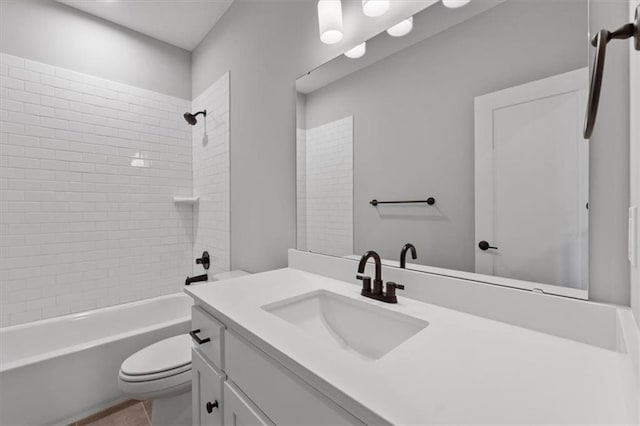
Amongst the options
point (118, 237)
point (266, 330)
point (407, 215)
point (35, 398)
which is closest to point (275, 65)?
point (407, 215)

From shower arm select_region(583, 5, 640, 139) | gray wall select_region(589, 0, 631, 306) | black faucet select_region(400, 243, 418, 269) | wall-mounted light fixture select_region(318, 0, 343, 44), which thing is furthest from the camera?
wall-mounted light fixture select_region(318, 0, 343, 44)

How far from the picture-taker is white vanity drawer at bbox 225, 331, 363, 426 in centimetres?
56

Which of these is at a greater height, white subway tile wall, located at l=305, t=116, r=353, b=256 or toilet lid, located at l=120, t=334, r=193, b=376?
white subway tile wall, located at l=305, t=116, r=353, b=256

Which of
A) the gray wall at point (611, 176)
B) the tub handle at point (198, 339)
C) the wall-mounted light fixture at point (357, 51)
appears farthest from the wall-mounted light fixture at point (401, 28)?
the tub handle at point (198, 339)

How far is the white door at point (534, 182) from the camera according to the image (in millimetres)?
770

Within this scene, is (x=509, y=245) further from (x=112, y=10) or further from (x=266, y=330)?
(x=112, y=10)

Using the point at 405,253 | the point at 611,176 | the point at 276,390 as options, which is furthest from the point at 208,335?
the point at 611,176

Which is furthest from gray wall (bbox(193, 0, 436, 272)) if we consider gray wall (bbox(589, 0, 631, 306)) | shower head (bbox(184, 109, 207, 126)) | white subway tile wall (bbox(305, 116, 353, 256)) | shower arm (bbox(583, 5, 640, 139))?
shower arm (bbox(583, 5, 640, 139))

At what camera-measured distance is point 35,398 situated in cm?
156

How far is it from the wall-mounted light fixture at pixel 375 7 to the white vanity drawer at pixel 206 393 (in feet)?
4.98

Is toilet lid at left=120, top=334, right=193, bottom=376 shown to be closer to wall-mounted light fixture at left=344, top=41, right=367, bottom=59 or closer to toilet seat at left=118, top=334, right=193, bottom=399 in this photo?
toilet seat at left=118, top=334, right=193, bottom=399

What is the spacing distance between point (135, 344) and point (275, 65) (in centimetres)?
205

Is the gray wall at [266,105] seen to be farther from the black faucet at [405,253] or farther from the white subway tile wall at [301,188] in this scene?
the black faucet at [405,253]

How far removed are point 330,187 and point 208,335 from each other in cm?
86
